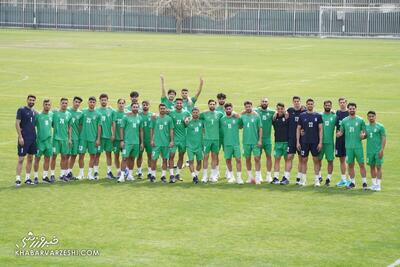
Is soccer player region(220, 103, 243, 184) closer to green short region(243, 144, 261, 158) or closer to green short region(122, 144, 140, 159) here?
green short region(243, 144, 261, 158)

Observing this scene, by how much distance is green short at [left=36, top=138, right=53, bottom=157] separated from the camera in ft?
71.8

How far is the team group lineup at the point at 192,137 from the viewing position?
21.7m

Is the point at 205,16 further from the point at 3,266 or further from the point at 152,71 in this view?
the point at 3,266

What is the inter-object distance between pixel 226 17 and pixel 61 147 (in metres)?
69.1

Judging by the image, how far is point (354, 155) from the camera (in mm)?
21516

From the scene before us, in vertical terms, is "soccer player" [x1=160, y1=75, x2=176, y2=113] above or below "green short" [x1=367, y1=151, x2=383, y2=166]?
above

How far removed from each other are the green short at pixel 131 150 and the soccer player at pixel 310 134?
3943 mm

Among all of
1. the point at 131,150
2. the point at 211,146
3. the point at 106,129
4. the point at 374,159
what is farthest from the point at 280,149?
the point at 106,129

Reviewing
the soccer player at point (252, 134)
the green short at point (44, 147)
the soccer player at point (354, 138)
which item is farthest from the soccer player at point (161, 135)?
the soccer player at point (354, 138)

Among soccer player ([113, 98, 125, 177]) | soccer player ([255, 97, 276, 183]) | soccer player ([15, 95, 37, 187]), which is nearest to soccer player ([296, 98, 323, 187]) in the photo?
soccer player ([255, 97, 276, 183])

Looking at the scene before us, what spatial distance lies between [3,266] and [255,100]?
2509 centimetres

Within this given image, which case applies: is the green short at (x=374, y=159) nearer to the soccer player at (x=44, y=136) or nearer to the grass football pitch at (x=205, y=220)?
the grass football pitch at (x=205, y=220)

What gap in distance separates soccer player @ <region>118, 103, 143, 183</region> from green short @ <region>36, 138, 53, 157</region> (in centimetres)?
178

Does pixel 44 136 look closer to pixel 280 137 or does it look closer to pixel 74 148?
pixel 74 148
